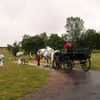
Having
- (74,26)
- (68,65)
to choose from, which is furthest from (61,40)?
(68,65)

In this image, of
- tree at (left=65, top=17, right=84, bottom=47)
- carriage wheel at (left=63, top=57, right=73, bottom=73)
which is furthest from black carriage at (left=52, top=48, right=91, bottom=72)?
tree at (left=65, top=17, right=84, bottom=47)

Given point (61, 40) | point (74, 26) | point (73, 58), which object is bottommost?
point (73, 58)

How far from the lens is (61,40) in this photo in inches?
4609

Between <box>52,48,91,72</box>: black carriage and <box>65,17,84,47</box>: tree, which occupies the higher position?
<box>65,17,84,47</box>: tree

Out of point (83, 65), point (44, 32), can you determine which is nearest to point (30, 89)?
point (83, 65)

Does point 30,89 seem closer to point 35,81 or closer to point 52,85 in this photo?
point 52,85

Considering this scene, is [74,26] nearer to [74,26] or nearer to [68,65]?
[74,26]

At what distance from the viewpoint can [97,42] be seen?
117 metres

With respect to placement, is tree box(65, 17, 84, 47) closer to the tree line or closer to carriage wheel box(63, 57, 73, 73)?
the tree line

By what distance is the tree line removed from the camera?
85.6m

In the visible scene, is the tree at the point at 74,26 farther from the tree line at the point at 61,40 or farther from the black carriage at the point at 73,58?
the black carriage at the point at 73,58

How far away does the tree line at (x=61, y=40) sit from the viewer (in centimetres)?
8556

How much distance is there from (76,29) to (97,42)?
27.9 metres

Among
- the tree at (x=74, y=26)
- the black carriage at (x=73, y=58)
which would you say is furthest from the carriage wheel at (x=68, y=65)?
the tree at (x=74, y=26)
